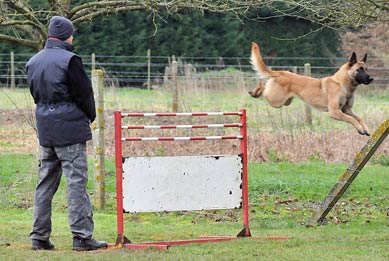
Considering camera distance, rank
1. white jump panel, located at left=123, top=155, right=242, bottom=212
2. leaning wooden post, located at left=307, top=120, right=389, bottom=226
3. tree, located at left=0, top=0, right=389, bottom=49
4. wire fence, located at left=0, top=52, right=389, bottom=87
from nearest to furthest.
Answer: white jump panel, located at left=123, top=155, right=242, bottom=212 < leaning wooden post, located at left=307, top=120, right=389, bottom=226 < tree, located at left=0, top=0, right=389, bottom=49 < wire fence, located at left=0, top=52, right=389, bottom=87

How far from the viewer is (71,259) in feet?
23.0

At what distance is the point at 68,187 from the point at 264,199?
4757 millimetres

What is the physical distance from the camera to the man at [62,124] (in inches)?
287

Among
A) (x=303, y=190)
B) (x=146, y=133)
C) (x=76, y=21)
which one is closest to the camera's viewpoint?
(x=76, y=21)

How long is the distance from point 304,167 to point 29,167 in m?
4.37

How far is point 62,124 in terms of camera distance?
730cm

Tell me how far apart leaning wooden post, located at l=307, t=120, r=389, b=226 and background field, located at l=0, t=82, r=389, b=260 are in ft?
0.60

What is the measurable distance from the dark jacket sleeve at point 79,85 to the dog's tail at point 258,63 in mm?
3670

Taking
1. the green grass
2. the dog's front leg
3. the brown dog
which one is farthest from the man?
the dog's front leg

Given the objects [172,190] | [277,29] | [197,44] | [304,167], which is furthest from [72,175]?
[277,29]

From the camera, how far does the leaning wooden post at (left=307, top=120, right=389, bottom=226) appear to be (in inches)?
354

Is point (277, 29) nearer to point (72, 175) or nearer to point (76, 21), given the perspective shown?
point (76, 21)

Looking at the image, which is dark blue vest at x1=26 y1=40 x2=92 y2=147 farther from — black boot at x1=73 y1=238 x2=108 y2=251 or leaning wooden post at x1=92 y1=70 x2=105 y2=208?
leaning wooden post at x1=92 y1=70 x2=105 y2=208

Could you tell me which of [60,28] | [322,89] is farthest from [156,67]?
[60,28]
